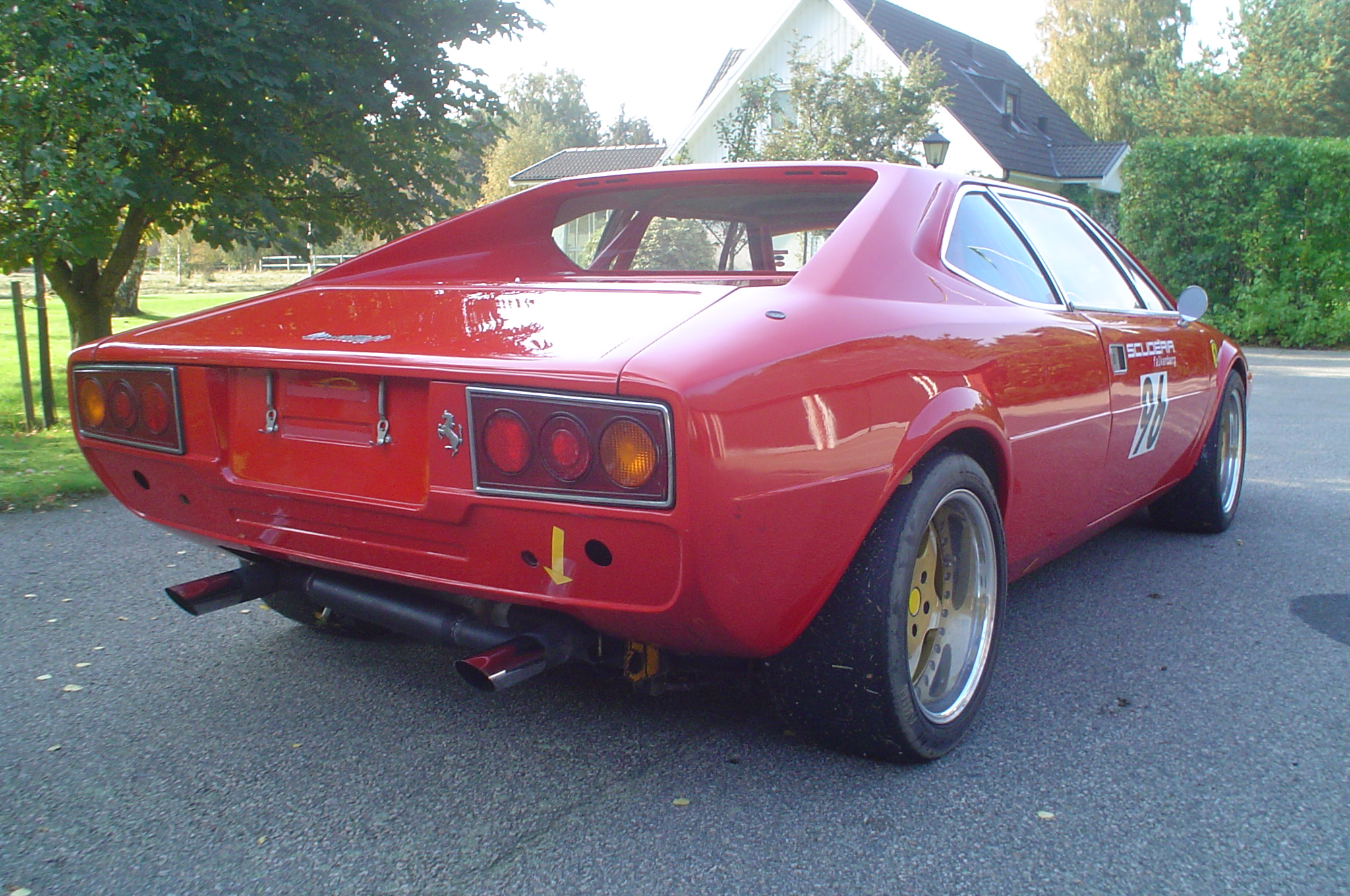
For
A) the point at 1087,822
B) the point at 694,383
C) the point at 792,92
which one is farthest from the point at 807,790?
the point at 792,92

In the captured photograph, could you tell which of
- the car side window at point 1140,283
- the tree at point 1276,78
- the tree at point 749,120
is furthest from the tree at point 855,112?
the tree at point 1276,78

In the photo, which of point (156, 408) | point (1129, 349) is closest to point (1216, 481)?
point (1129, 349)

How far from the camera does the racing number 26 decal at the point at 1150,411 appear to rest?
3.69m

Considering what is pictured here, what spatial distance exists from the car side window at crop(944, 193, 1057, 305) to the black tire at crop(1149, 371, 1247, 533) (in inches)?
68.2

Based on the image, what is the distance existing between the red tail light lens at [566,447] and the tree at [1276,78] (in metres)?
39.7

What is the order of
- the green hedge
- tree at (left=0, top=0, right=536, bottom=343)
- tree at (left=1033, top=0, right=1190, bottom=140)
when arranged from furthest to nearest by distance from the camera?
1. tree at (left=1033, top=0, right=1190, bottom=140)
2. the green hedge
3. tree at (left=0, top=0, right=536, bottom=343)

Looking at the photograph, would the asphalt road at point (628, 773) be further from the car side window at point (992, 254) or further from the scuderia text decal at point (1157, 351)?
the car side window at point (992, 254)

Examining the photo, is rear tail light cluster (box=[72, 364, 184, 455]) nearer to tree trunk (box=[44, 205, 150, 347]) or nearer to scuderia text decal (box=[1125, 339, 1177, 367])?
scuderia text decal (box=[1125, 339, 1177, 367])

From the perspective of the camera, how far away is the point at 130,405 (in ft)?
8.53

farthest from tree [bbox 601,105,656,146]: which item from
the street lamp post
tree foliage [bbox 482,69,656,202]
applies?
the street lamp post

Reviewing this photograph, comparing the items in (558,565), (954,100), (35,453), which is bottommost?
(35,453)

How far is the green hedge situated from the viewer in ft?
53.9

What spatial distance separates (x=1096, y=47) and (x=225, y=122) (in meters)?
44.8

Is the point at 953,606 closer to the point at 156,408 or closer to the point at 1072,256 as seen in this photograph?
the point at 1072,256
